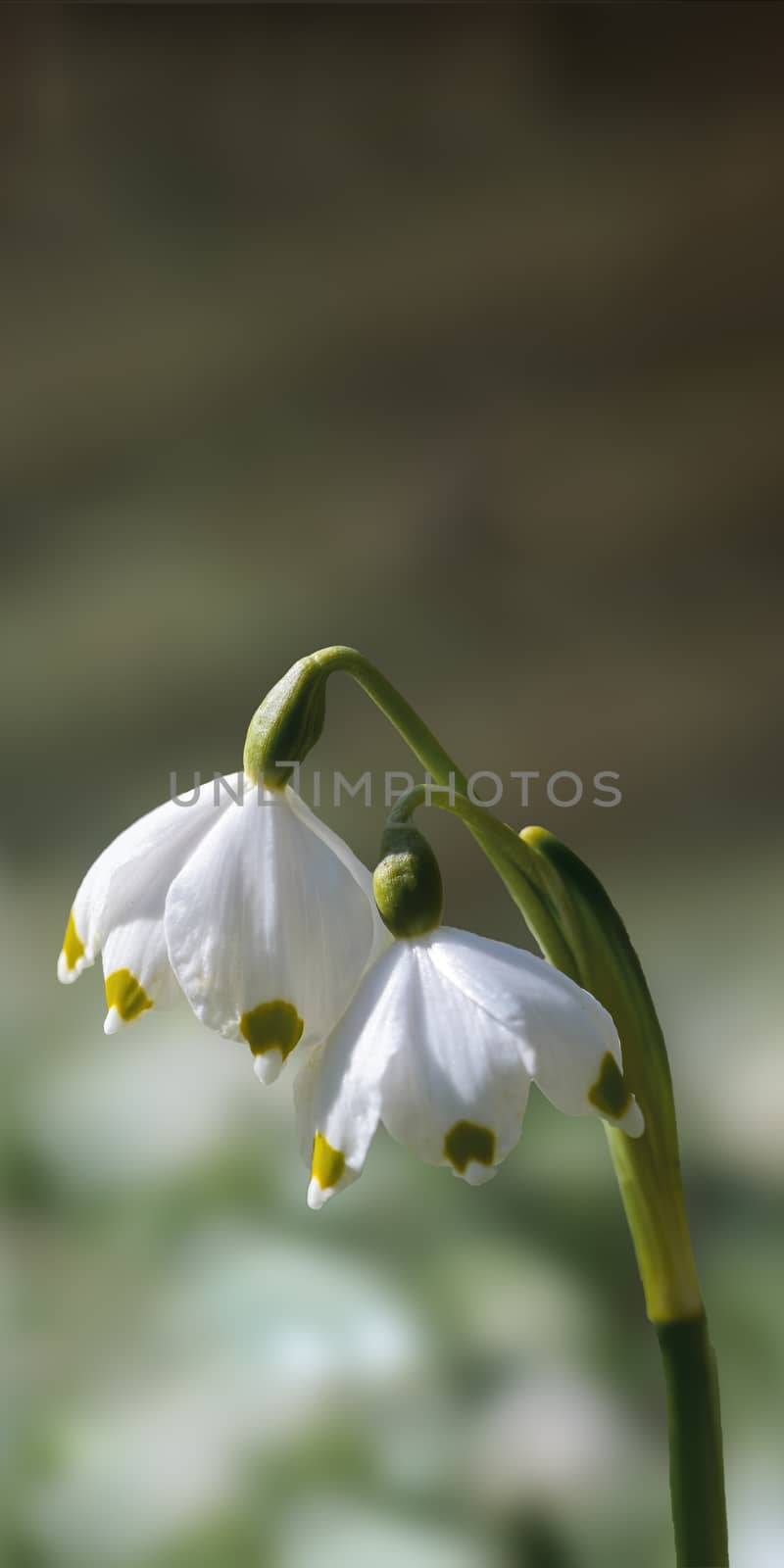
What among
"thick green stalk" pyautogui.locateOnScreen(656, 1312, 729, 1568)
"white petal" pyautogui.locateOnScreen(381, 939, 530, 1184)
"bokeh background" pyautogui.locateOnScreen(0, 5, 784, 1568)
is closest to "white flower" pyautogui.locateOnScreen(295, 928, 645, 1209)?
"white petal" pyautogui.locateOnScreen(381, 939, 530, 1184)

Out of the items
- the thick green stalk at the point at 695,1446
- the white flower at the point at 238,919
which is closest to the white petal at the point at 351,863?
the white flower at the point at 238,919

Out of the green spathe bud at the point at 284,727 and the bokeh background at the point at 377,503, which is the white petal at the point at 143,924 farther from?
the bokeh background at the point at 377,503

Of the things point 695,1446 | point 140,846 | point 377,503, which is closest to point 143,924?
point 140,846

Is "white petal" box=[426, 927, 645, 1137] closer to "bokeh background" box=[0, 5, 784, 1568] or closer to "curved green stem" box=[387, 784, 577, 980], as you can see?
"curved green stem" box=[387, 784, 577, 980]

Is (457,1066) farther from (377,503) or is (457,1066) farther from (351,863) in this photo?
(377,503)

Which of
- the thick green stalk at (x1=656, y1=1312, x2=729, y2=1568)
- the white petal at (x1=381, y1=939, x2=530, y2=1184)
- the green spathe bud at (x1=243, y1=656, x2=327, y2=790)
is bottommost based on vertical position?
the thick green stalk at (x1=656, y1=1312, x2=729, y2=1568)

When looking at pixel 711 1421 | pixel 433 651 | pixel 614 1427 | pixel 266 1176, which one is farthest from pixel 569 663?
pixel 711 1421
